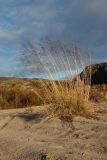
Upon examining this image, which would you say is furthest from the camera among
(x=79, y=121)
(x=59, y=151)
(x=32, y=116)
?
(x=32, y=116)

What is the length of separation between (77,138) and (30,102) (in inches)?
252

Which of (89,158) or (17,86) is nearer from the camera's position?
(89,158)

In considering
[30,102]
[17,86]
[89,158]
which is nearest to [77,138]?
[89,158]

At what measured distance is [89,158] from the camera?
4.70 meters

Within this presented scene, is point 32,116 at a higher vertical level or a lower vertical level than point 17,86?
lower

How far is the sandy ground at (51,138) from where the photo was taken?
4996 mm

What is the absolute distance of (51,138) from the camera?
618 cm

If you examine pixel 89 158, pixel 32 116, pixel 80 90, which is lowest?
pixel 89 158

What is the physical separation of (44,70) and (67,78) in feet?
1.69

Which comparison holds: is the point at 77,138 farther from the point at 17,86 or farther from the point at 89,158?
the point at 17,86

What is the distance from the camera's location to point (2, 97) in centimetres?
1291

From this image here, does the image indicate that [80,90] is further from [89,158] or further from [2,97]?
[2,97]

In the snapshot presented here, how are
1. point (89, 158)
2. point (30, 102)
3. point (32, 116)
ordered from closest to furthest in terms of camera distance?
point (89, 158) → point (32, 116) → point (30, 102)

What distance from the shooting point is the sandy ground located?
16.4 ft
